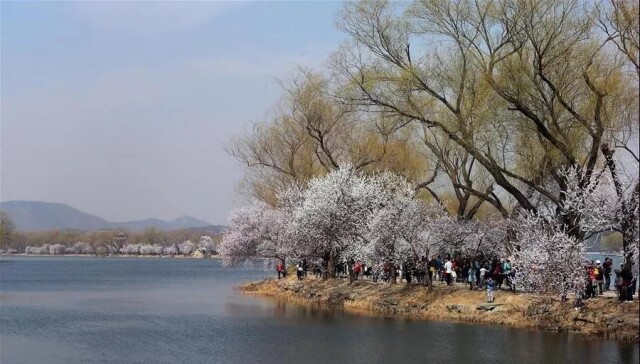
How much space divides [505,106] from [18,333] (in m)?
24.7

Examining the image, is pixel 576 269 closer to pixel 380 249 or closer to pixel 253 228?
pixel 380 249

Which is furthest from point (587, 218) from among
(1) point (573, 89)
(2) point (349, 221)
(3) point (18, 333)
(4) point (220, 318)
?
(3) point (18, 333)

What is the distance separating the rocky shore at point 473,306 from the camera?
2778cm

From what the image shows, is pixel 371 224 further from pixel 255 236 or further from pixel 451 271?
pixel 255 236

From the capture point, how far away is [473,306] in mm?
33594

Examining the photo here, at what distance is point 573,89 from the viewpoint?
31359mm

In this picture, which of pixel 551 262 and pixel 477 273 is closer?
pixel 551 262

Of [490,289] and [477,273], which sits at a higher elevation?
[477,273]

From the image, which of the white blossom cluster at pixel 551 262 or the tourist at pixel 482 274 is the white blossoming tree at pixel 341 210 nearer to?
the tourist at pixel 482 274

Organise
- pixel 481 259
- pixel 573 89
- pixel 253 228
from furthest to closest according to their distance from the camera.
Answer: pixel 253 228, pixel 481 259, pixel 573 89

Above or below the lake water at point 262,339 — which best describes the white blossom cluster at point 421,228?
above

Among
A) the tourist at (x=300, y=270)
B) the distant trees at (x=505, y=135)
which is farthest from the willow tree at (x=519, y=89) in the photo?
the tourist at (x=300, y=270)

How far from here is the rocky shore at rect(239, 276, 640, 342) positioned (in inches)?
1094

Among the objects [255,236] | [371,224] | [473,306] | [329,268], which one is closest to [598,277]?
[473,306]
